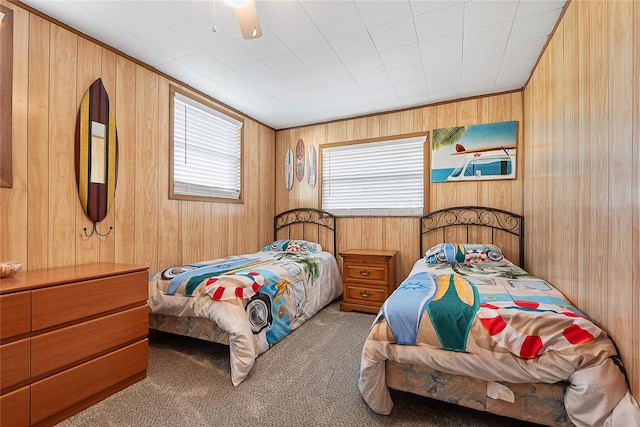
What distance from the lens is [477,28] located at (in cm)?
209

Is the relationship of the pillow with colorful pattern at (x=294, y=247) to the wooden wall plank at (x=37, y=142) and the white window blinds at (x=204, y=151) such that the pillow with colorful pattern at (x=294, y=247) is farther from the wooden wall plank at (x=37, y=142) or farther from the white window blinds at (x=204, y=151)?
the wooden wall plank at (x=37, y=142)

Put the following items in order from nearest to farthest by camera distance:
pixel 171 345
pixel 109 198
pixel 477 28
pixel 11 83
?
pixel 11 83
pixel 477 28
pixel 109 198
pixel 171 345

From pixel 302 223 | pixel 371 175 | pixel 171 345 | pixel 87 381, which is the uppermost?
pixel 371 175

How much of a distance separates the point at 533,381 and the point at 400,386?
62 centimetres

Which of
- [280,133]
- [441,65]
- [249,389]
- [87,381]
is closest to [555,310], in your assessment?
[249,389]

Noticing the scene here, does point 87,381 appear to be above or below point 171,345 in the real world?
above

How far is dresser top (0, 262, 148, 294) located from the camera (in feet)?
4.63

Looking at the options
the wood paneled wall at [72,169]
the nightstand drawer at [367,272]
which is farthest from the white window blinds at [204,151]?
the nightstand drawer at [367,272]

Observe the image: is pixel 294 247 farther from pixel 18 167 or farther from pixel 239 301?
pixel 18 167

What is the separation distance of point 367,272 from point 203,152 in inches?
89.2

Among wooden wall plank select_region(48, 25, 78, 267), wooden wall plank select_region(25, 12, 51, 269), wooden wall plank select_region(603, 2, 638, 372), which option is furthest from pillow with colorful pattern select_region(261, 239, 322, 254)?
wooden wall plank select_region(603, 2, 638, 372)

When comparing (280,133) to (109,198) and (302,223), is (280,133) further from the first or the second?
(109,198)

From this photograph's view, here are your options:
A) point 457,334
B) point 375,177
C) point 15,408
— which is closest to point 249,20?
point 457,334

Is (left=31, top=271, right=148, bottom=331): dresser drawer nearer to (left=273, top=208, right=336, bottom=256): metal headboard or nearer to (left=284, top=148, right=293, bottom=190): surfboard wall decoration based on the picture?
(left=273, top=208, right=336, bottom=256): metal headboard
